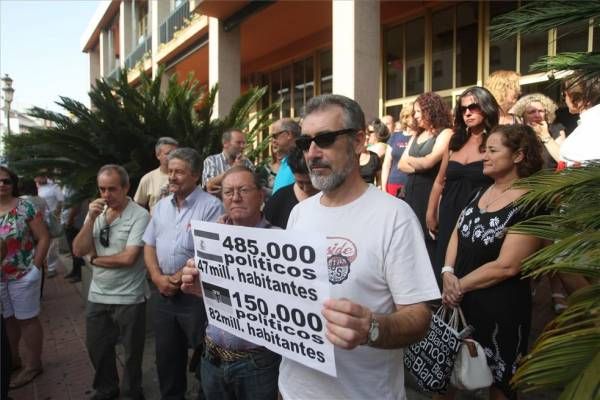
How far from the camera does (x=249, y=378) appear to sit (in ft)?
7.78

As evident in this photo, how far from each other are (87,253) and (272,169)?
2348 millimetres

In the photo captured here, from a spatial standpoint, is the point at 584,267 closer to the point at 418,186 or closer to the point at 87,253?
the point at 418,186

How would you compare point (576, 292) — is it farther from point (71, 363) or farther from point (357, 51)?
point (357, 51)

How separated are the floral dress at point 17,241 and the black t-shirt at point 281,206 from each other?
246 cm

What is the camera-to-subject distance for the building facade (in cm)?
769

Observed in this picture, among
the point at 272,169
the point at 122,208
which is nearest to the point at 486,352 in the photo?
the point at 122,208

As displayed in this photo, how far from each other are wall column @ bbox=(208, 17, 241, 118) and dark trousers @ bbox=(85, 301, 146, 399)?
9.08 m

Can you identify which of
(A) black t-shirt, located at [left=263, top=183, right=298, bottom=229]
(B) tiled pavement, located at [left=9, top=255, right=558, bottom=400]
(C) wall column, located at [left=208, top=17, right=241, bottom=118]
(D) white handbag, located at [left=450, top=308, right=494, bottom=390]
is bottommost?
(B) tiled pavement, located at [left=9, top=255, right=558, bottom=400]

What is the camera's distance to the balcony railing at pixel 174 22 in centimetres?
1593

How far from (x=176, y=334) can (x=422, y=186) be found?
2382 mm

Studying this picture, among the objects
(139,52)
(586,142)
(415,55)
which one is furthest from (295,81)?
(586,142)

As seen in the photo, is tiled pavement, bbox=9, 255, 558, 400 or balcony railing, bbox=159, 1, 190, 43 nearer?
tiled pavement, bbox=9, 255, 558, 400

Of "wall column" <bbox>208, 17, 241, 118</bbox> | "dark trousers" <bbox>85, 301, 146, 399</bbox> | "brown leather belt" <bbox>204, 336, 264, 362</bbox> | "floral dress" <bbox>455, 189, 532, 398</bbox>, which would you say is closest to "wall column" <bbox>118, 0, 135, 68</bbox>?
"wall column" <bbox>208, 17, 241, 118</bbox>

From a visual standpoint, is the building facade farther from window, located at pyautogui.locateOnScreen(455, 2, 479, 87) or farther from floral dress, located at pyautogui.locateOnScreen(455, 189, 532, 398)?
floral dress, located at pyautogui.locateOnScreen(455, 189, 532, 398)
